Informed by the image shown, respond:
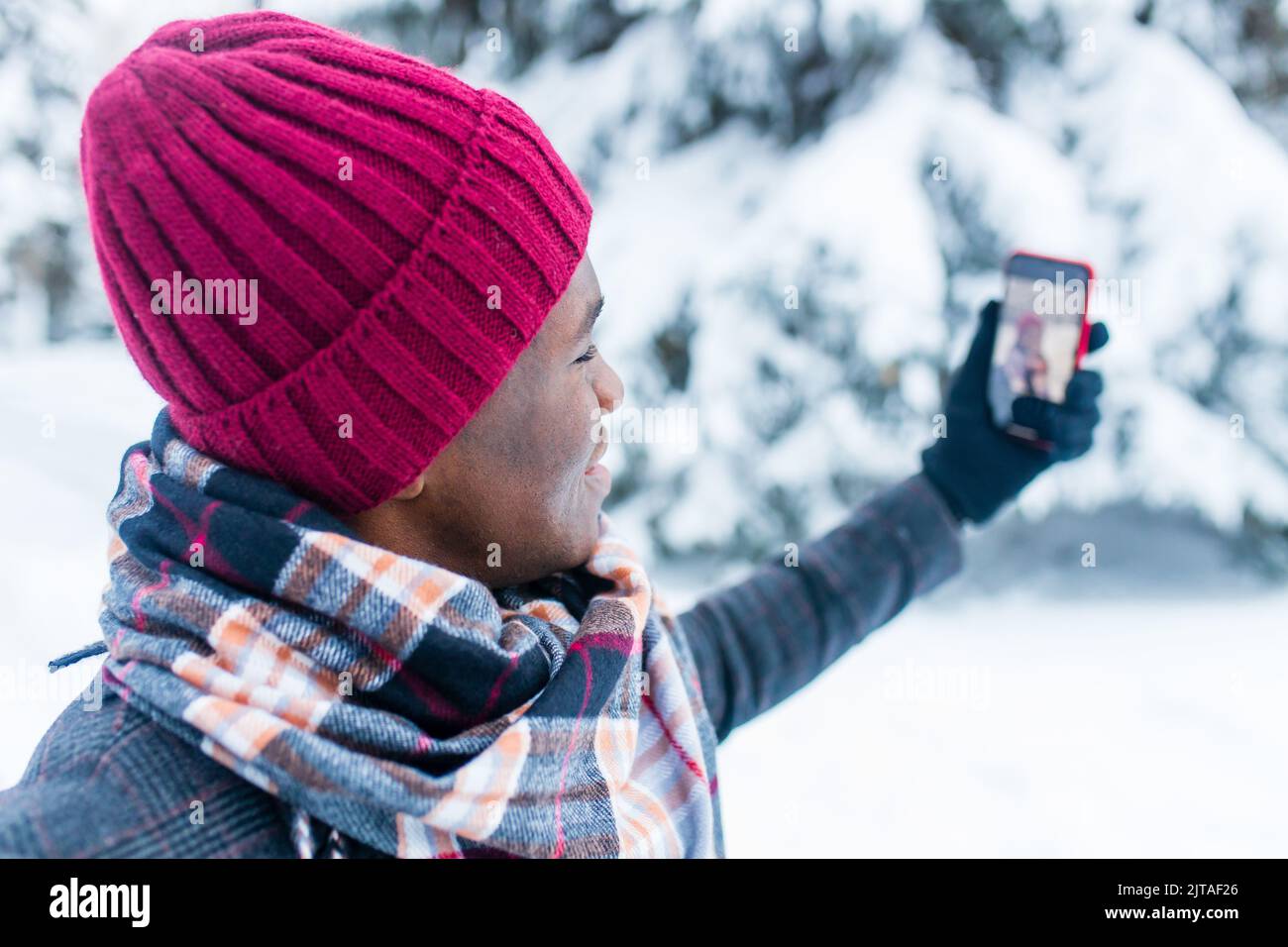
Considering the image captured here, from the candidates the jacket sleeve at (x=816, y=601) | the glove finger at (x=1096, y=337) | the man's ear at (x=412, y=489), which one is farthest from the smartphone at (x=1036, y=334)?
the man's ear at (x=412, y=489)

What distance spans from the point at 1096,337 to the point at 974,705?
1.21 metres

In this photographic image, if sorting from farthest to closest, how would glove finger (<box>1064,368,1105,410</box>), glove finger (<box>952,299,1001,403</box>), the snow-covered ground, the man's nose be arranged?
the snow-covered ground < glove finger (<box>952,299,1001,403</box>) < glove finger (<box>1064,368,1105,410</box>) < the man's nose

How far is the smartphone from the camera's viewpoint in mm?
1577

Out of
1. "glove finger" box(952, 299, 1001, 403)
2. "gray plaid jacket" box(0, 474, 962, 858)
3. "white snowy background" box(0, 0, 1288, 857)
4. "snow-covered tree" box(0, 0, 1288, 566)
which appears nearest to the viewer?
"gray plaid jacket" box(0, 474, 962, 858)

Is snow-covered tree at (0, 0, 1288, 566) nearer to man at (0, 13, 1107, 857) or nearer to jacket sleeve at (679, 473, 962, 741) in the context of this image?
jacket sleeve at (679, 473, 962, 741)

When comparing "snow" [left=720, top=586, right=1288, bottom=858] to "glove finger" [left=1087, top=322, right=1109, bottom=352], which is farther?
"snow" [left=720, top=586, right=1288, bottom=858]

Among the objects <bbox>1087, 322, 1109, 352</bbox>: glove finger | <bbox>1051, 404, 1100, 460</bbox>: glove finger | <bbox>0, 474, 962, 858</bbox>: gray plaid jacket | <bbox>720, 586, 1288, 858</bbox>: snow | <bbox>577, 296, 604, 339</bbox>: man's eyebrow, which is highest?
<bbox>1087, 322, 1109, 352</bbox>: glove finger

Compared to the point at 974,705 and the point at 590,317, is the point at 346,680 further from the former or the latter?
the point at 974,705

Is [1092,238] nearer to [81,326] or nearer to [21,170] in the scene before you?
[21,170]

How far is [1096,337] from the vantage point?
1570mm

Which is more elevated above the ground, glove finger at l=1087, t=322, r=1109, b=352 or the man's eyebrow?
glove finger at l=1087, t=322, r=1109, b=352

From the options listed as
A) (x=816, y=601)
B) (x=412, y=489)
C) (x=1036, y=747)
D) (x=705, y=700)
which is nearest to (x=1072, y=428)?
(x=816, y=601)

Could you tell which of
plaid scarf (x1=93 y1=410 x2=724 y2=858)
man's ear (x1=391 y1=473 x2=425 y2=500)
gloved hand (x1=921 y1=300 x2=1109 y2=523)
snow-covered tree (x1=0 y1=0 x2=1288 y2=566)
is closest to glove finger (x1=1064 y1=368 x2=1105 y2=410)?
gloved hand (x1=921 y1=300 x2=1109 y2=523)

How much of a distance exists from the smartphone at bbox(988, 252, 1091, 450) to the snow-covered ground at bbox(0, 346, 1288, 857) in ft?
2.95
